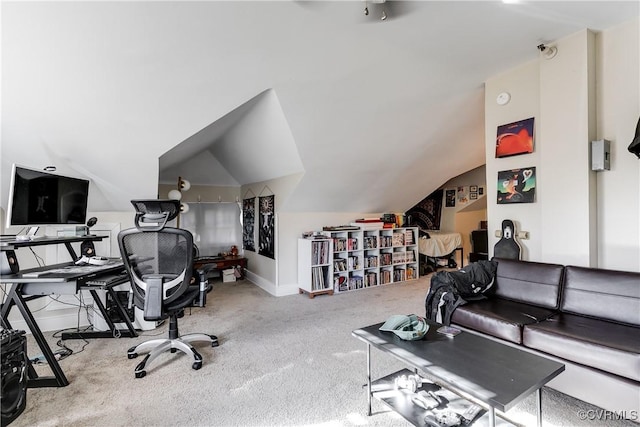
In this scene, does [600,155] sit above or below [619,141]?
below

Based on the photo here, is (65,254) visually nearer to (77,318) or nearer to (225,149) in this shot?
(77,318)

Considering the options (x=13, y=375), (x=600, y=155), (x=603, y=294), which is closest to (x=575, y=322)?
(x=603, y=294)

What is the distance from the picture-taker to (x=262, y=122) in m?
3.63

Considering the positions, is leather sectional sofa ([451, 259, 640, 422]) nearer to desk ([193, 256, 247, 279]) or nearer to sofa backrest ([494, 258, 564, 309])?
sofa backrest ([494, 258, 564, 309])

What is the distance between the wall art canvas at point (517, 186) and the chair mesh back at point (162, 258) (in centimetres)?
310

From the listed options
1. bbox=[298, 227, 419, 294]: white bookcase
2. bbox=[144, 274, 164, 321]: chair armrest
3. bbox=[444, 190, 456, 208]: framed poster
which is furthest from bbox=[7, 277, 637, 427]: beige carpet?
bbox=[444, 190, 456, 208]: framed poster

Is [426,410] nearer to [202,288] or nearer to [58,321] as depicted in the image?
[202,288]

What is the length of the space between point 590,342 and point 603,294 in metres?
0.59

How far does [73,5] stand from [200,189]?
4018 mm

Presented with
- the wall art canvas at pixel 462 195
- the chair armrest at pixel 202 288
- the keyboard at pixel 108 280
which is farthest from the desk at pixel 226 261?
the wall art canvas at pixel 462 195

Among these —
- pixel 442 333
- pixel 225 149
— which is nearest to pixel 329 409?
pixel 442 333

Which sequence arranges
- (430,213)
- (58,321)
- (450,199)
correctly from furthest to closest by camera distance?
(430,213) < (450,199) < (58,321)

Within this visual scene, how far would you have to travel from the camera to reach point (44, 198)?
246cm

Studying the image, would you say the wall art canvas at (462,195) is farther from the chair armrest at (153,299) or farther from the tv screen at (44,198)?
the tv screen at (44,198)
